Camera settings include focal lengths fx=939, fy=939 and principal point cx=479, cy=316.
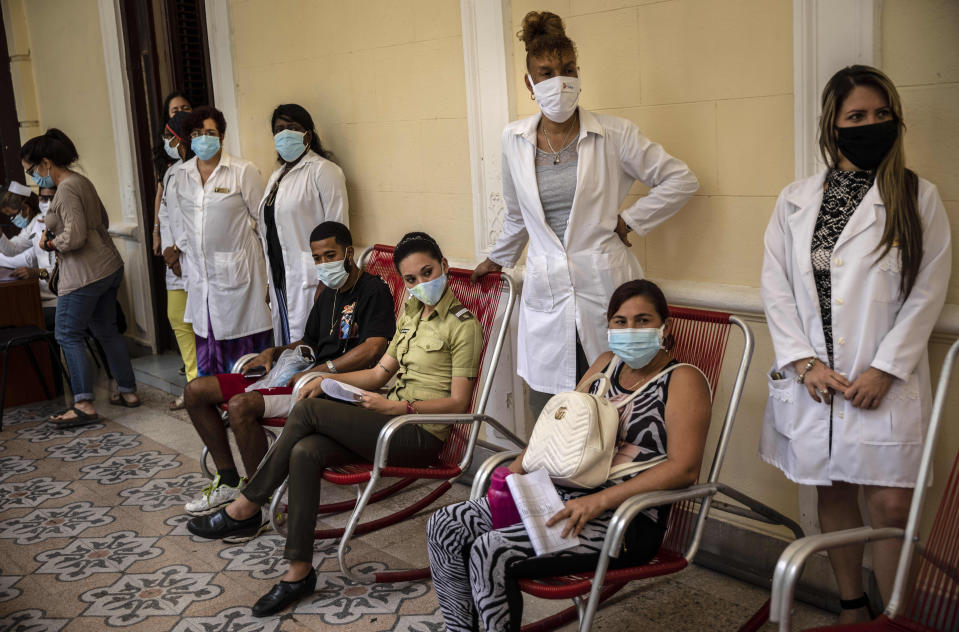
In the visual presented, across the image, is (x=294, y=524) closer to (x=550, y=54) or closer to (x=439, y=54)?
(x=550, y=54)

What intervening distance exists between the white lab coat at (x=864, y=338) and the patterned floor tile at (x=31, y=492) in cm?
325

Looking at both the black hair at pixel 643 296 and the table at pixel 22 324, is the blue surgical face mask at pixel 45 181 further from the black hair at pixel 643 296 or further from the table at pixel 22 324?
the black hair at pixel 643 296

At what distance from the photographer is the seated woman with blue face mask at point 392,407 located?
302 cm

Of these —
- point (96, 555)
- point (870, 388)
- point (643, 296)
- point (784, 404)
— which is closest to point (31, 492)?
point (96, 555)

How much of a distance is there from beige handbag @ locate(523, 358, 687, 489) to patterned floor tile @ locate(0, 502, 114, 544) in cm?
223

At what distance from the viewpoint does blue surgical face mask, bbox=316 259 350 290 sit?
3.56m

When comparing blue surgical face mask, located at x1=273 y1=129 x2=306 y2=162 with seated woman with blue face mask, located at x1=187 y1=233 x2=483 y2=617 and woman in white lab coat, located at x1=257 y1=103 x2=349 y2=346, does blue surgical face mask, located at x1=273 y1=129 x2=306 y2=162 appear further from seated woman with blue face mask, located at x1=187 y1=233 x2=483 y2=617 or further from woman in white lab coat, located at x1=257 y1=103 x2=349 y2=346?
seated woman with blue face mask, located at x1=187 y1=233 x2=483 y2=617

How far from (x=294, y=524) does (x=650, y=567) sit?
120cm

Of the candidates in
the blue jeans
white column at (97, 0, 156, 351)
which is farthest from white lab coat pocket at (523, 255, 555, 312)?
white column at (97, 0, 156, 351)

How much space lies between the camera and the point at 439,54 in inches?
155

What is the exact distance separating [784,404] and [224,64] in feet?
12.7

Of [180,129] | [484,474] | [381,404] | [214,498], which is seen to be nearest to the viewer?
[484,474]

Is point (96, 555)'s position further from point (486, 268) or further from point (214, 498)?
point (486, 268)

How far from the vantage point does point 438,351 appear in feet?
10.6
